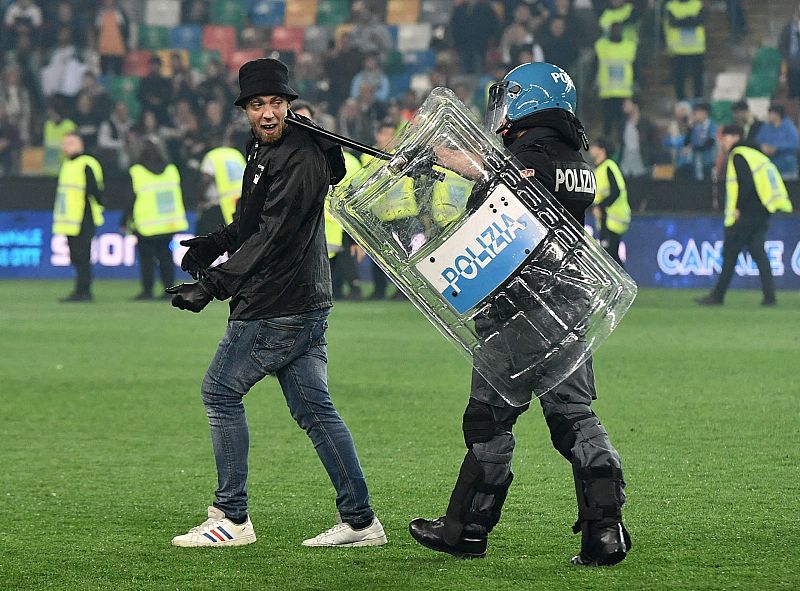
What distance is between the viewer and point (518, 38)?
21953 mm

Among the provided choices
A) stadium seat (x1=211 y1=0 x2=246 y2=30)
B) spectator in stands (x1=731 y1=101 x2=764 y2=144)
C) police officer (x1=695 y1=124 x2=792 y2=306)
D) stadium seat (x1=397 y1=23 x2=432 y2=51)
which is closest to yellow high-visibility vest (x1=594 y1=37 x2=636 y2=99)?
spectator in stands (x1=731 y1=101 x2=764 y2=144)

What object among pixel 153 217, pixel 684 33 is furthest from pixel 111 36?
pixel 684 33

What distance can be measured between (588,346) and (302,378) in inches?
38.3

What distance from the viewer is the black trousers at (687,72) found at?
21.1m

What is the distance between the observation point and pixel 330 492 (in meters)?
5.93

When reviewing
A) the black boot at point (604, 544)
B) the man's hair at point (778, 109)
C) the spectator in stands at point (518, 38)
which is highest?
the spectator in stands at point (518, 38)

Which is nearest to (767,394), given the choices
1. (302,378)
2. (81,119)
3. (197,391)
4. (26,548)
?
(197,391)

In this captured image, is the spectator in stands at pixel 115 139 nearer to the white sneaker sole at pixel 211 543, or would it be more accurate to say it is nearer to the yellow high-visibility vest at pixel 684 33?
the yellow high-visibility vest at pixel 684 33

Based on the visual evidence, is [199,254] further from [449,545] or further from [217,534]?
[449,545]

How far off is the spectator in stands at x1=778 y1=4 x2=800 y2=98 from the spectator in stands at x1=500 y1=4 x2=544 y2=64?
11.4ft

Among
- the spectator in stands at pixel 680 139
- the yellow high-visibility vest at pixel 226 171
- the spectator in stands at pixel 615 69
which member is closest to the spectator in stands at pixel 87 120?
the spectator in stands at pixel 615 69

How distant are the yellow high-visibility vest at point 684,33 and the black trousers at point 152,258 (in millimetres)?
8268

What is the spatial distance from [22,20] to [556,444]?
20147 millimetres

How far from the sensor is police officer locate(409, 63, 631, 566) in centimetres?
454
